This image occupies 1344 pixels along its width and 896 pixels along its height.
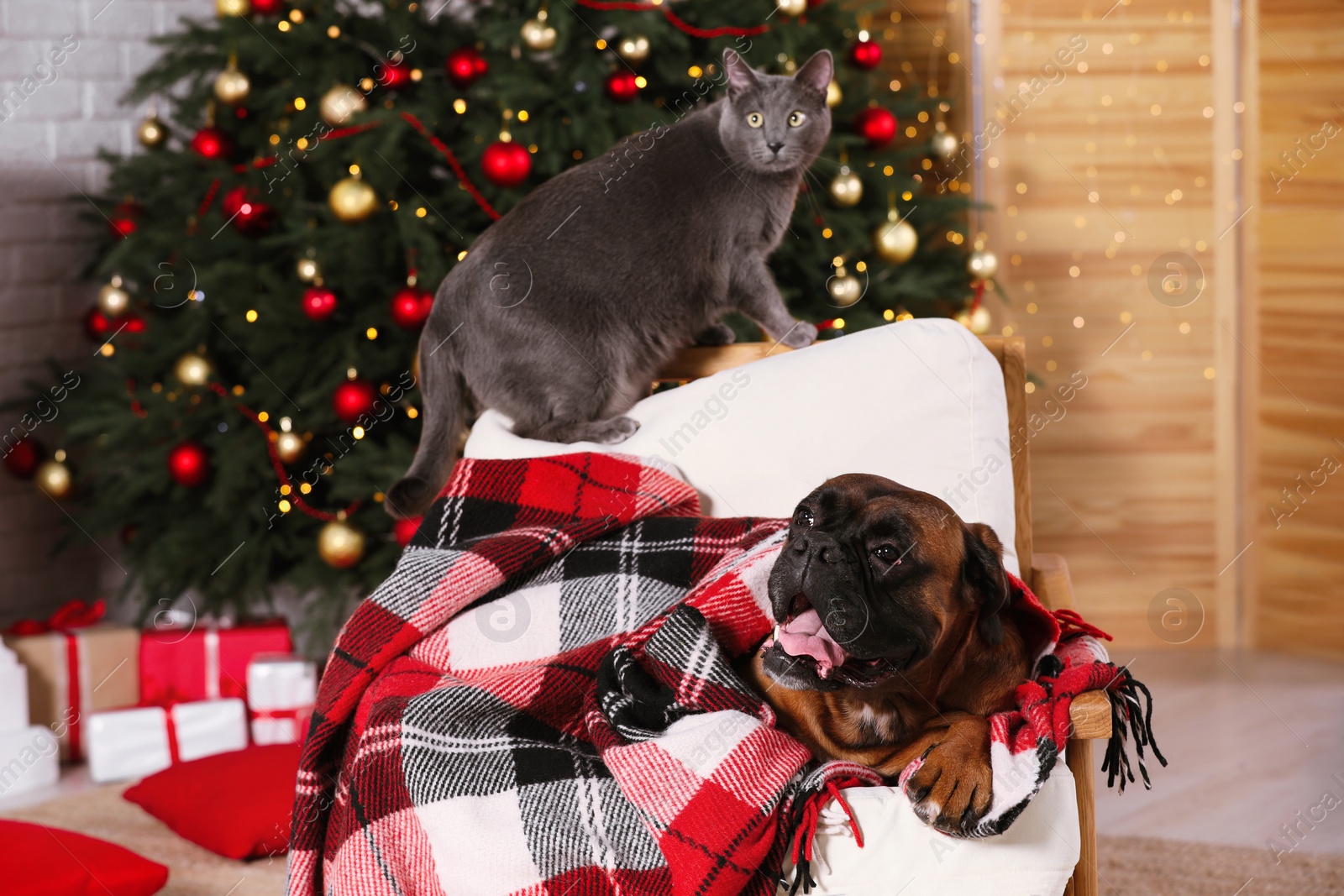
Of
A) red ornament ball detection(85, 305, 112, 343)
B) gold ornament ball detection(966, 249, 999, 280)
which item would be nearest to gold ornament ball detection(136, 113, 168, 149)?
red ornament ball detection(85, 305, 112, 343)

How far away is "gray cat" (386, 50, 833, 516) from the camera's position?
1.72m

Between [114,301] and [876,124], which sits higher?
[876,124]

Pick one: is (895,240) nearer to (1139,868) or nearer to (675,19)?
(675,19)

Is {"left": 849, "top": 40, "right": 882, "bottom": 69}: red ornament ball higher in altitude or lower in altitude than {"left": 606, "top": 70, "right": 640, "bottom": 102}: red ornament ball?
higher

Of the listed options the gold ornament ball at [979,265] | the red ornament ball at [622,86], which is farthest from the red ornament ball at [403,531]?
the gold ornament ball at [979,265]

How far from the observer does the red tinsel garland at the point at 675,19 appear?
2.46 metres

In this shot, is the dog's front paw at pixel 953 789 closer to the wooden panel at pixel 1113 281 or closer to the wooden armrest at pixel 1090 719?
the wooden armrest at pixel 1090 719

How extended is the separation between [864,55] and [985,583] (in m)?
1.81

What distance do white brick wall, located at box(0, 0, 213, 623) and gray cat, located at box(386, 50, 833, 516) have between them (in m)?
1.65

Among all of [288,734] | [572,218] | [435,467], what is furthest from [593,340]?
[288,734]

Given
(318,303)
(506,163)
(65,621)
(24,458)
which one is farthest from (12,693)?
(506,163)

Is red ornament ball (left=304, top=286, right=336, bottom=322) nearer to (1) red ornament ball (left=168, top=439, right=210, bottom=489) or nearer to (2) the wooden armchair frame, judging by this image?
(1) red ornament ball (left=168, top=439, right=210, bottom=489)

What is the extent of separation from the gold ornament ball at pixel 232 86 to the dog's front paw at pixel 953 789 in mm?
2192

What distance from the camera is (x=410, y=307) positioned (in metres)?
2.42
